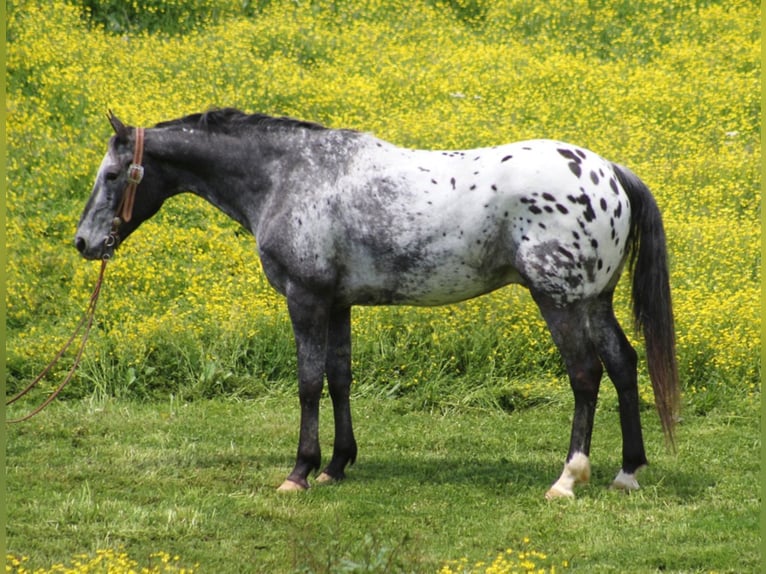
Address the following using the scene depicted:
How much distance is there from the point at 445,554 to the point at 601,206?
2.27m

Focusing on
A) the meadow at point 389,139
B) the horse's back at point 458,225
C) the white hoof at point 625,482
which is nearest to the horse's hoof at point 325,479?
the meadow at point 389,139

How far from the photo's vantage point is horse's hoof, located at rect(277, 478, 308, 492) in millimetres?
7301

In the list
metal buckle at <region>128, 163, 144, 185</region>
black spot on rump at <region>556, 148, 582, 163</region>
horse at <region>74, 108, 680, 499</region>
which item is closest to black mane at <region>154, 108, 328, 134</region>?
horse at <region>74, 108, 680, 499</region>

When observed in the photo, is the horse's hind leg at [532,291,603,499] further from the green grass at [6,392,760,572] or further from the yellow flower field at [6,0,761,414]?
the yellow flower field at [6,0,761,414]

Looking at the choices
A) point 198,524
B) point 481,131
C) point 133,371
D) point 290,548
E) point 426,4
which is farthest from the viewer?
point 426,4

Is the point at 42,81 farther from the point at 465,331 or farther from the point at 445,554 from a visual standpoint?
the point at 445,554

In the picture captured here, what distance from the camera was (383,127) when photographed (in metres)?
14.1

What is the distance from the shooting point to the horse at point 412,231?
22.7ft

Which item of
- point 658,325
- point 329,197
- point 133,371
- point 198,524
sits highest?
point 329,197

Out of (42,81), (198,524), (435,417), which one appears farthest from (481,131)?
(198,524)

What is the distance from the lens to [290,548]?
6121mm

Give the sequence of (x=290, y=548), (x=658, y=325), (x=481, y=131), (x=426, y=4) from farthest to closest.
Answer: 1. (x=426, y=4)
2. (x=481, y=131)
3. (x=658, y=325)
4. (x=290, y=548)

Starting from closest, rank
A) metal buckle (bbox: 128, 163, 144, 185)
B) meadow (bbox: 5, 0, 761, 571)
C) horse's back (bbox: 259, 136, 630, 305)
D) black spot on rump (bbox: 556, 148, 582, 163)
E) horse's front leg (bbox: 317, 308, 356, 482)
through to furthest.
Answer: horse's back (bbox: 259, 136, 630, 305) → black spot on rump (bbox: 556, 148, 582, 163) → metal buckle (bbox: 128, 163, 144, 185) → horse's front leg (bbox: 317, 308, 356, 482) → meadow (bbox: 5, 0, 761, 571)

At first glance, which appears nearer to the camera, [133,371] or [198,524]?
[198,524]
